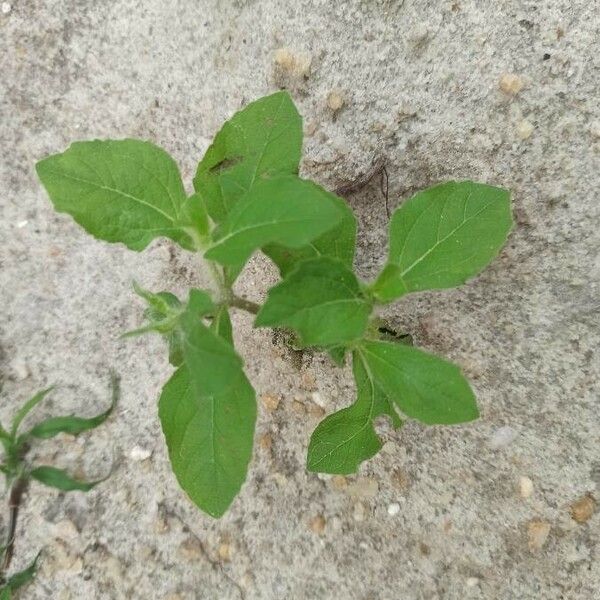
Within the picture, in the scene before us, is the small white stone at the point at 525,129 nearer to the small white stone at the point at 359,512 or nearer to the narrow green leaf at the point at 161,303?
the narrow green leaf at the point at 161,303

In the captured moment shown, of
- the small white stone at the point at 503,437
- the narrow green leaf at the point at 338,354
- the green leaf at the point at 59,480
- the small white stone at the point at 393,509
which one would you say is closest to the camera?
the narrow green leaf at the point at 338,354

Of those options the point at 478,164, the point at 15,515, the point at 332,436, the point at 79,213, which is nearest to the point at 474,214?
the point at 478,164

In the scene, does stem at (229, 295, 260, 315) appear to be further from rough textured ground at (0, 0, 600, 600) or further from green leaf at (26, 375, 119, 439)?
green leaf at (26, 375, 119, 439)

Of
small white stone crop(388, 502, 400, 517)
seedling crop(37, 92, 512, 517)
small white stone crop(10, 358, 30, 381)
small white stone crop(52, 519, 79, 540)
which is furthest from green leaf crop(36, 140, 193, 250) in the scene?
small white stone crop(52, 519, 79, 540)

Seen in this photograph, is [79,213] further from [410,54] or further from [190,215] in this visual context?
[410,54]

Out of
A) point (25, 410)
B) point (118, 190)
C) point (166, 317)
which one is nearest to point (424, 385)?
point (166, 317)

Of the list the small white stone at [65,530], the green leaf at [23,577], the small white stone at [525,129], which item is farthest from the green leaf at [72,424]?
the small white stone at [525,129]
